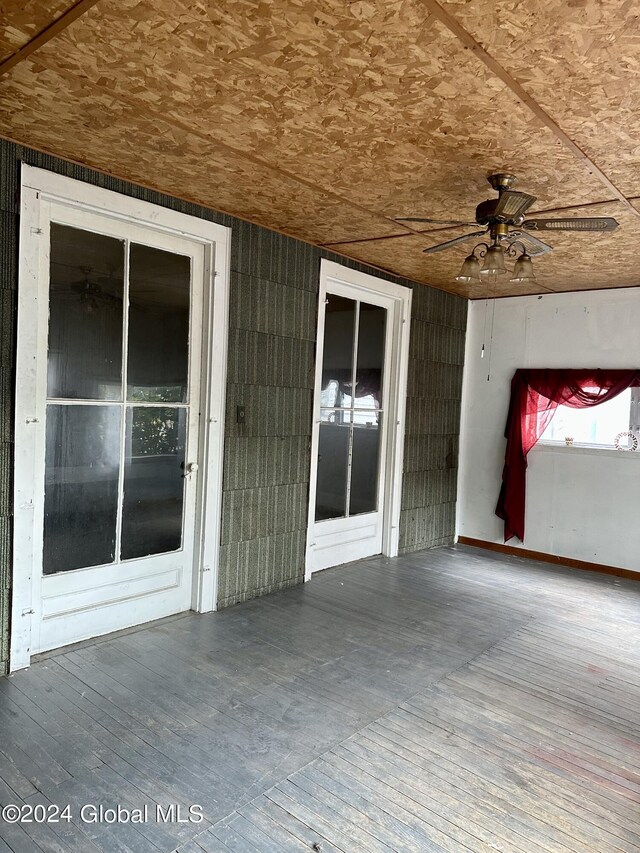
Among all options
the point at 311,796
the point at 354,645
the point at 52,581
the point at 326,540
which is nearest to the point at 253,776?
the point at 311,796

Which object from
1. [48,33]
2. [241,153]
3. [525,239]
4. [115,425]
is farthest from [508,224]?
[115,425]

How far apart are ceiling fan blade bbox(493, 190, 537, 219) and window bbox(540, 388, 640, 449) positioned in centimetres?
305

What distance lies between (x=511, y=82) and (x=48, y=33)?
153 centimetres

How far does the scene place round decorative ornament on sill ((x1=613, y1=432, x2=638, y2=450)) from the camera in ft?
16.9

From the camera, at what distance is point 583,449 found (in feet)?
17.7

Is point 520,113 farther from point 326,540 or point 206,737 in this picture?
point 326,540

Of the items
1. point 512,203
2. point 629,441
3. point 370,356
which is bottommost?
point 629,441

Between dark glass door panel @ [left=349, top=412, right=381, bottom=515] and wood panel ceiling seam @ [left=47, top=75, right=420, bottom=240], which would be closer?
wood panel ceiling seam @ [left=47, top=75, right=420, bottom=240]

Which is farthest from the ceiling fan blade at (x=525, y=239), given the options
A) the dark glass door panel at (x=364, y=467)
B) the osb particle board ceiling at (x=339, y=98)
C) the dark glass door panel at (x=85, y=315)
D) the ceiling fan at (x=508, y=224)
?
the dark glass door panel at (x=364, y=467)

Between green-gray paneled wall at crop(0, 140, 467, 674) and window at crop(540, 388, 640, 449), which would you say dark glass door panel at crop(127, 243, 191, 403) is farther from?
window at crop(540, 388, 640, 449)

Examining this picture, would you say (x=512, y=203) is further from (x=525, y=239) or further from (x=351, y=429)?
(x=351, y=429)

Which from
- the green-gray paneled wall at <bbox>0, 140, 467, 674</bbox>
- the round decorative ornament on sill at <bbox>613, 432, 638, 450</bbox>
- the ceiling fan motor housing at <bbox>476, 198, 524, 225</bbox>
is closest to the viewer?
the ceiling fan motor housing at <bbox>476, 198, 524, 225</bbox>

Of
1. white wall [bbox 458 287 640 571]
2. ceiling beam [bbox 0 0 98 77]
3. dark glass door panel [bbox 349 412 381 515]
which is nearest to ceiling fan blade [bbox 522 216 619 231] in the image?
ceiling beam [bbox 0 0 98 77]

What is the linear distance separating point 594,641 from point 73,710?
3015 mm
